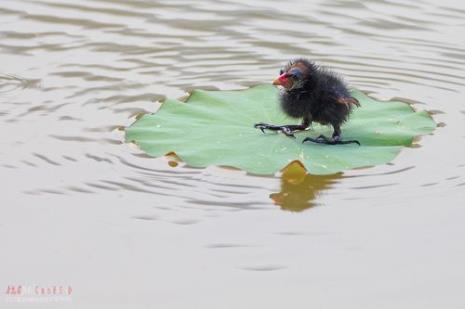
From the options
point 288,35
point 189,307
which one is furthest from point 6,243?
point 288,35

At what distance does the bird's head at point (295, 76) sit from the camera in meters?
6.69

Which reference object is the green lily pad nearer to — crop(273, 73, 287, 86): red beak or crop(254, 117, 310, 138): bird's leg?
crop(254, 117, 310, 138): bird's leg

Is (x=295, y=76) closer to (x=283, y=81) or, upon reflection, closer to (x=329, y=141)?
(x=283, y=81)

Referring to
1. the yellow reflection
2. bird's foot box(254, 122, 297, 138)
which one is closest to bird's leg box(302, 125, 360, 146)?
bird's foot box(254, 122, 297, 138)

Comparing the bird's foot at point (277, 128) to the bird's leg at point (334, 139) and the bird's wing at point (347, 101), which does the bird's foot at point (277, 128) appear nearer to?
the bird's leg at point (334, 139)

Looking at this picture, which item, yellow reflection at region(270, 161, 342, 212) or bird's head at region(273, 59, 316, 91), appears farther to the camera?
bird's head at region(273, 59, 316, 91)

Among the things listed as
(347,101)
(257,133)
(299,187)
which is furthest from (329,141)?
(299,187)

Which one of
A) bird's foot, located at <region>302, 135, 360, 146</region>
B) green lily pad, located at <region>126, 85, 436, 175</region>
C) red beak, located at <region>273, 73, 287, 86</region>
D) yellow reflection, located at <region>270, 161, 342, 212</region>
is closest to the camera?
yellow reflection, located at <region>270, 161, 342, 212</region>

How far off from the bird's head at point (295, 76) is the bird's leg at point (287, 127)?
224 millimetres

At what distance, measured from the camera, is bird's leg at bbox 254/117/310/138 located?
668 centimetres
